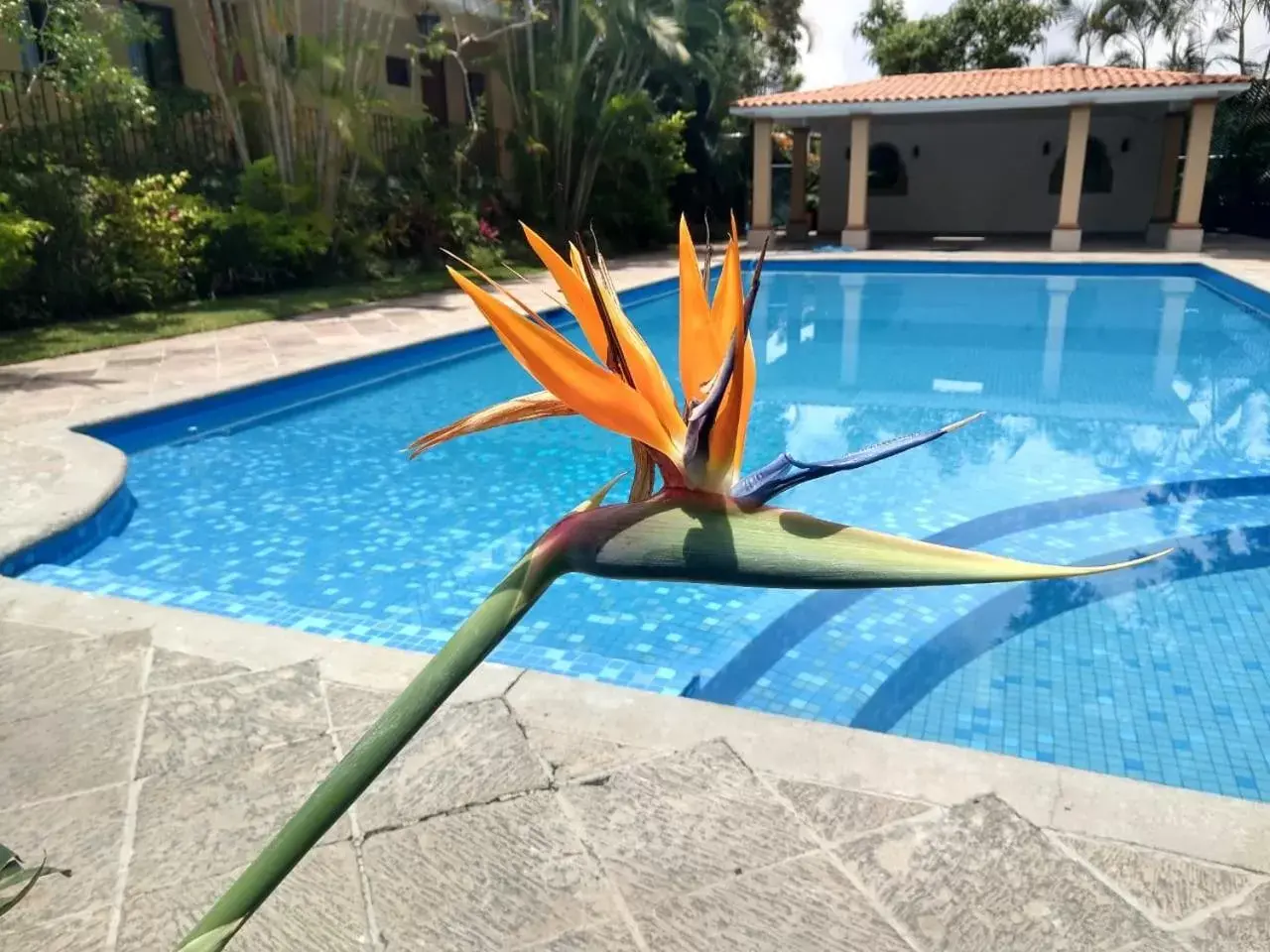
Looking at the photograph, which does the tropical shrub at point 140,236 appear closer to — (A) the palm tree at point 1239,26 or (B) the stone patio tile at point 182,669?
(B) the stone patio tile at point 182,669

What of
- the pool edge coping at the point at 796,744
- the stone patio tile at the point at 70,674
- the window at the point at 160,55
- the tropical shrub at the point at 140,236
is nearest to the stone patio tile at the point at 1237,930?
the pool edge coping at the point at 796,744

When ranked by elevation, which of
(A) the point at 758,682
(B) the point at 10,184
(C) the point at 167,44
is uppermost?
(C) the point at 167,44

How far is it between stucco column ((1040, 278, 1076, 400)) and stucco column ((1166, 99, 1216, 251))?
290 cm

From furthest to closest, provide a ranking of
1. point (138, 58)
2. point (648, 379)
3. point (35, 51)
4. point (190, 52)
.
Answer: point (190, 52) < point (138, 58) < point (35, 51) < point (648, 379)

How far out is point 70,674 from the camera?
9.16 ft

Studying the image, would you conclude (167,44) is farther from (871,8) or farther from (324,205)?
(871,8)

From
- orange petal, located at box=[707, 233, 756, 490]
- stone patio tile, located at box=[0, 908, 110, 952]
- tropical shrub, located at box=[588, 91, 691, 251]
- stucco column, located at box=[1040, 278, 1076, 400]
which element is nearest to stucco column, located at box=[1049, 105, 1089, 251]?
stucco column, located at box=[1040, 278, 1076, 400]

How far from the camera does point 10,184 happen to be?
866cm

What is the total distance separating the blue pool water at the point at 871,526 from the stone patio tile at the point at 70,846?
160 cm

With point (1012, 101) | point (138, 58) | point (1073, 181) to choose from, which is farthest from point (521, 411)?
point (1012, 101)

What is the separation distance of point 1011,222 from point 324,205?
14.6 m

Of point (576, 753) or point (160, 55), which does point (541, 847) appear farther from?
point (160, 55)

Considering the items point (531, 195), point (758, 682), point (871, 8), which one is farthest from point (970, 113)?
point (758, 682)

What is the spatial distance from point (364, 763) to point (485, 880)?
5.43 feet
